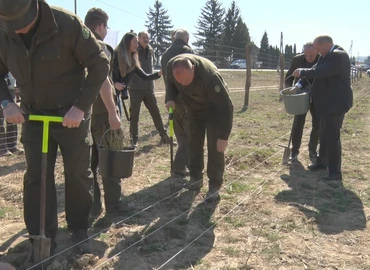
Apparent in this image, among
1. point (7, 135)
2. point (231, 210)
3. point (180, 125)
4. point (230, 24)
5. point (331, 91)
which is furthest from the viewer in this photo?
point (230, 24)

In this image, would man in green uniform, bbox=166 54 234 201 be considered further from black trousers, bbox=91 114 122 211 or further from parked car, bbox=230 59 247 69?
parked car, bbox=230 59 247 69

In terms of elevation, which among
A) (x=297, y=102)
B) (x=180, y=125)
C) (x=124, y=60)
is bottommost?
(x=180, y=125)

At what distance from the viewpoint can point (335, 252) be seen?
Result: 355 centimetres

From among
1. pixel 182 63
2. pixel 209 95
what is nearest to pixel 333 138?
pixel 209 95

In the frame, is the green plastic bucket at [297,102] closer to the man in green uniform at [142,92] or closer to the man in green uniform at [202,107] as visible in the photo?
the man in green uniform at [202,107]

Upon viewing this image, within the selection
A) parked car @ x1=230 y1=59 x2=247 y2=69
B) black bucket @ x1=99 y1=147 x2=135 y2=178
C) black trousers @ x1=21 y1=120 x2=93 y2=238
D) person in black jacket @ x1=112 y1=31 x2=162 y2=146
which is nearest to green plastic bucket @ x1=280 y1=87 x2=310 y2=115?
person in black jacket @ x1=112 y1=31 x2=162 y2=146

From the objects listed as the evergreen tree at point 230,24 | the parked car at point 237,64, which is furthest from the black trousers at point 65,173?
the evergreen tree at point 230,24

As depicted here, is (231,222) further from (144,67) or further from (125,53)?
(144,67)

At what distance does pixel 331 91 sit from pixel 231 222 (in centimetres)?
230

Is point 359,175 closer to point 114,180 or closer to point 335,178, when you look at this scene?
point 335,178

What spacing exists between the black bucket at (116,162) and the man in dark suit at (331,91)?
273 centimetres

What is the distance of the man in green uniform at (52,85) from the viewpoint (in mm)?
2770

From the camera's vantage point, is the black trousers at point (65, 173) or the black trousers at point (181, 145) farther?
the black trousers at point (181, 145)

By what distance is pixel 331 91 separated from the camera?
209 inches
